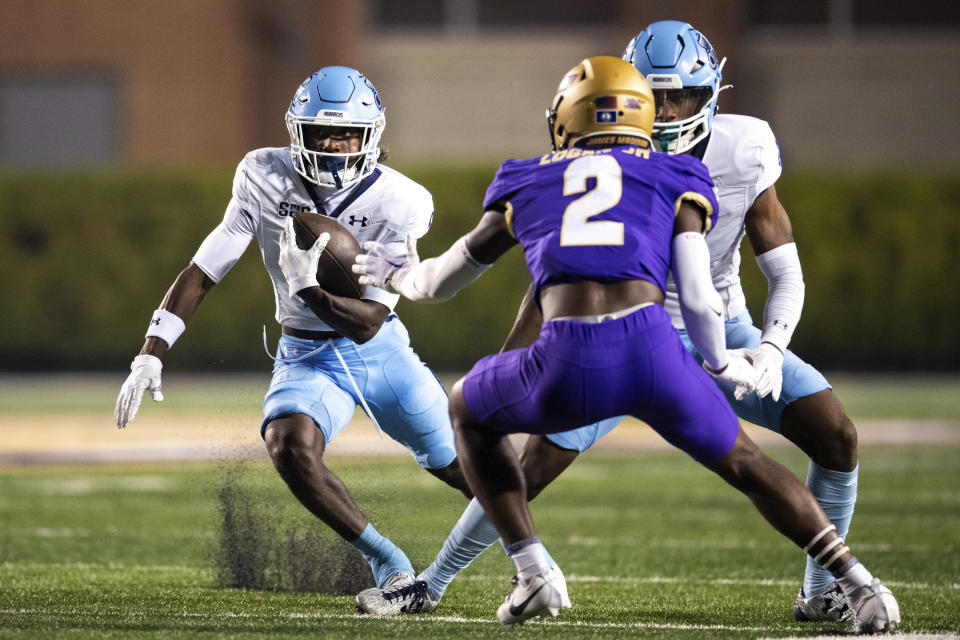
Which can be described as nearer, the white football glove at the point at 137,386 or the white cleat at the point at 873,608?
the white cleat at the point at 873,608

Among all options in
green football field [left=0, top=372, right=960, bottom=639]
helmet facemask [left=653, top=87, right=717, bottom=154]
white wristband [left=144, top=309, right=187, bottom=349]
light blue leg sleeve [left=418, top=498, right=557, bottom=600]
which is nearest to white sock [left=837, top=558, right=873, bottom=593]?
green football field [left=0, top=372, right=960, bottom=639]

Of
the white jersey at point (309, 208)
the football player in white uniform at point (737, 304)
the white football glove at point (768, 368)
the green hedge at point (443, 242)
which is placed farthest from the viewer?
the green hedge at point (443, 242)

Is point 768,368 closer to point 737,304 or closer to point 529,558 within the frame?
point 737,304

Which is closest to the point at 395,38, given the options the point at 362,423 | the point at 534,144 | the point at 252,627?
the point at 534,144

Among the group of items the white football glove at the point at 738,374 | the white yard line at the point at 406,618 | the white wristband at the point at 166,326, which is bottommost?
the white yard line at the point at 406,618

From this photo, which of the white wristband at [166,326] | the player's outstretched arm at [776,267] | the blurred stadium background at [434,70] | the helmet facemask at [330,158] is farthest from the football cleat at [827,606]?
the blurred stadium background at [434,70]

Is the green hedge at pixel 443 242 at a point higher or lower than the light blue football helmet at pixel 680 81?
lower

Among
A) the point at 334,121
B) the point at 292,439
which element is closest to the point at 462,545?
the point at 292,439

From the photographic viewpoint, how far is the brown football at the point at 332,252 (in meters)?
4.75

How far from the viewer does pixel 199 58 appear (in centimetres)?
2020

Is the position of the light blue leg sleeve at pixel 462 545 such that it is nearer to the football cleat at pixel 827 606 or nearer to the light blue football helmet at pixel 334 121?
the football cleat at pixel 827 606

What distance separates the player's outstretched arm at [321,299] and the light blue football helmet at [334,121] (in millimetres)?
227

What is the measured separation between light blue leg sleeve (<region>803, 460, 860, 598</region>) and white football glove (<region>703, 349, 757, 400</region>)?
711 millimetres

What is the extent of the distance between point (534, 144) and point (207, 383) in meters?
6.30
